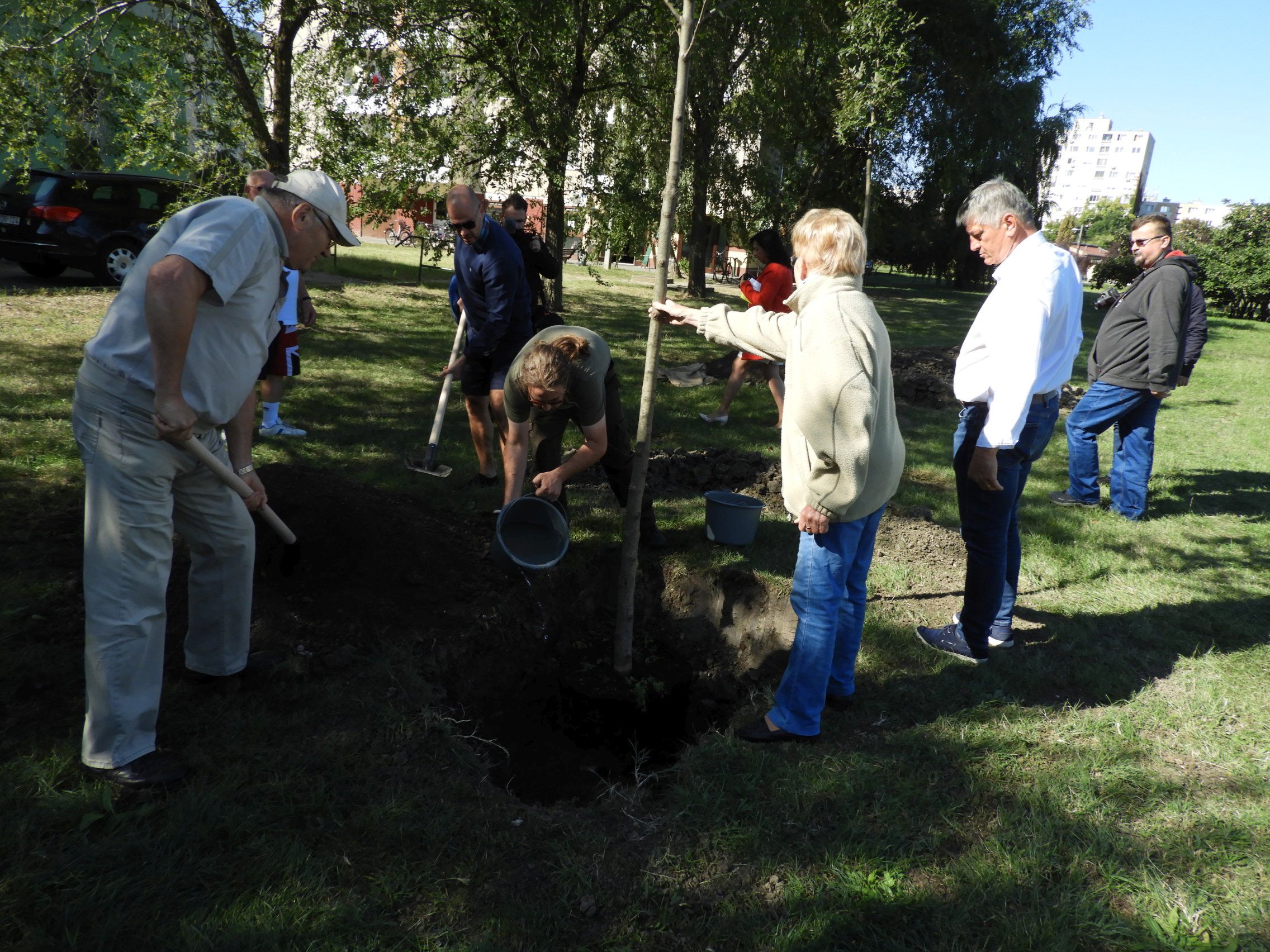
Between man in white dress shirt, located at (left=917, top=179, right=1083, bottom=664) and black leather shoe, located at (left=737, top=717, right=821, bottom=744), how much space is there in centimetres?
112

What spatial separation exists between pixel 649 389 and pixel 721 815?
170 centimetres

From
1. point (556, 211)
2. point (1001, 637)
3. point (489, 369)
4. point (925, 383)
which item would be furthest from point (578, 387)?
point (556, 211)

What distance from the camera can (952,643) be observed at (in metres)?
3.82

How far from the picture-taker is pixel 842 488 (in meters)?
2.70

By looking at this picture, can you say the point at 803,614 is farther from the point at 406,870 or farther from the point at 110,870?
the point at 110,870

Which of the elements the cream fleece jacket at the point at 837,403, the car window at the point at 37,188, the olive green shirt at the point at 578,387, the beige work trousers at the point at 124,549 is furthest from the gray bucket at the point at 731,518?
the car window at the point at 37,188

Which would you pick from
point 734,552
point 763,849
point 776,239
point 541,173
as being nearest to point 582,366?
point 734,552

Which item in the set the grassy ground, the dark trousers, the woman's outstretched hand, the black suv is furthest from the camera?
the black suv

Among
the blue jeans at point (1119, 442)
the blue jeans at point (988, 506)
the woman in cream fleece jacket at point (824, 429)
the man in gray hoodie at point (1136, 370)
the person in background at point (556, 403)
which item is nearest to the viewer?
the woman in cream fleece jacket at point (824, 429)

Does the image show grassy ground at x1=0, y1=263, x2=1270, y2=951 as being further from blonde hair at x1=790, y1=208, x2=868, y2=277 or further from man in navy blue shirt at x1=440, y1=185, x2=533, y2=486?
man in navy blue shirt at x1=440, y1=185, x2=533, y2=486

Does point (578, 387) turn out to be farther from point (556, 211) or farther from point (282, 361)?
point (556, 211)

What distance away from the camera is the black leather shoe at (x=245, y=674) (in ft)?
10.2

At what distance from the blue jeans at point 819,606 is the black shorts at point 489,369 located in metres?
2.74

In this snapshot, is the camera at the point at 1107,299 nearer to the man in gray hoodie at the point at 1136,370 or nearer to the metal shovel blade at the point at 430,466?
the man in gray hoodie at the point at 1136,370
